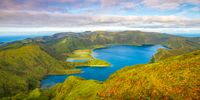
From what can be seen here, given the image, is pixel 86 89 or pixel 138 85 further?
pixel 86 89

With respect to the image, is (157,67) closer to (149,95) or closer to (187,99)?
(149,95)

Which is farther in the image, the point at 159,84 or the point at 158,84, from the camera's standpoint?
the point at 158,84

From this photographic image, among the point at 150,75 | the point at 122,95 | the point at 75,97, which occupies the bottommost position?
the point at 75,97

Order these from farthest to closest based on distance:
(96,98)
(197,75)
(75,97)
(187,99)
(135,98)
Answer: (75,97) < (96,98) < (135,98) < (197,75) < (187,99)

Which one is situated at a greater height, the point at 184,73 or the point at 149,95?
the point at 184,73

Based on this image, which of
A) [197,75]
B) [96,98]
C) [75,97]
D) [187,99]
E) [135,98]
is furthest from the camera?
[75,97]

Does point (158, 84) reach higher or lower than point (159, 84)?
lower

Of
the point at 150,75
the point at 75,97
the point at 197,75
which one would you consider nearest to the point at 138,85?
the point at 150,75

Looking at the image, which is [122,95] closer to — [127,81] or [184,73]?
[127,81]

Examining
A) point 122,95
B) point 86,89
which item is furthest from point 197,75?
point 86,89
